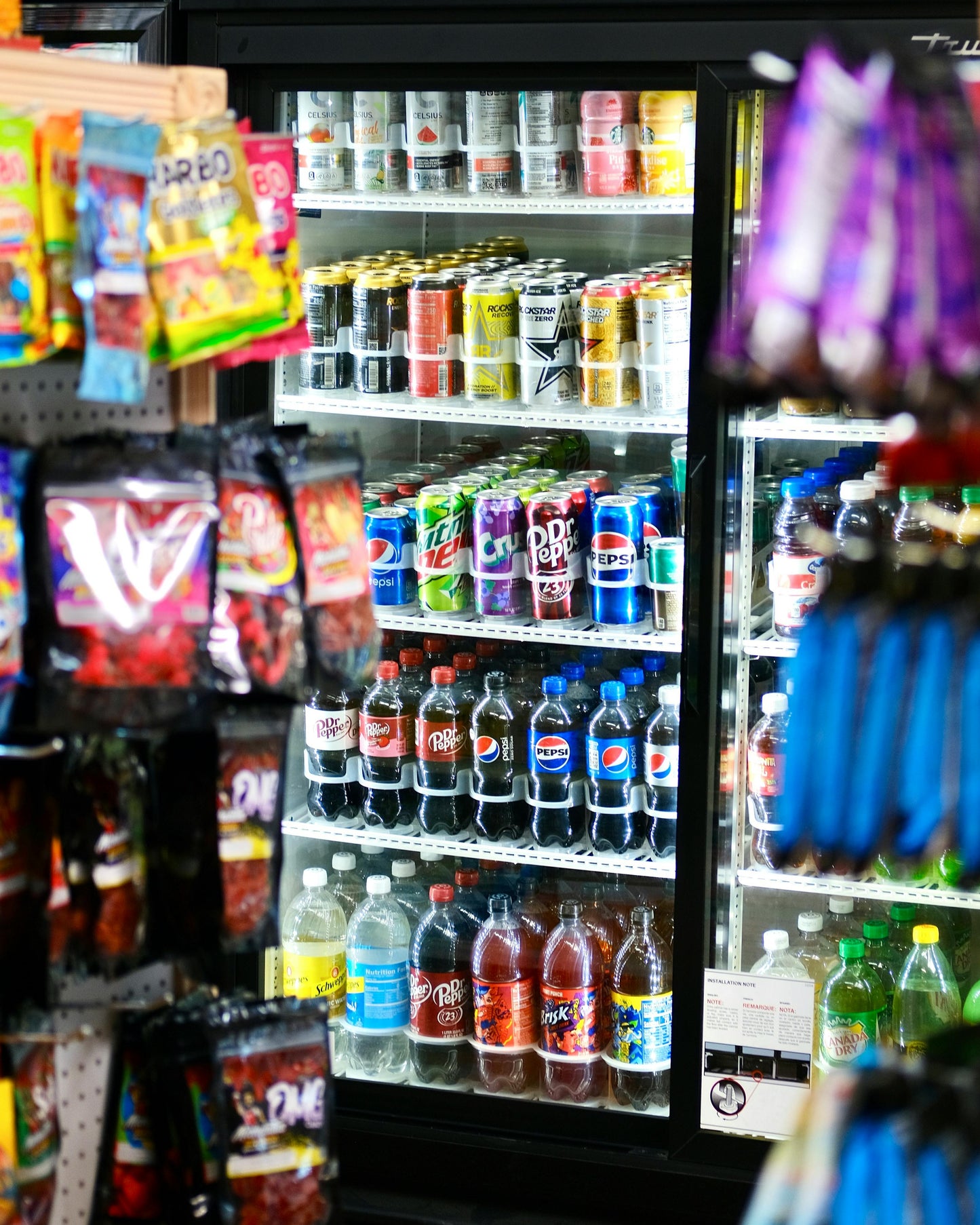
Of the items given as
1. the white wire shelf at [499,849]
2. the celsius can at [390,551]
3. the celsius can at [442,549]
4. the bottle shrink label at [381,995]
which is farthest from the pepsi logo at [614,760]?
the bottle shrink label at [381,995]

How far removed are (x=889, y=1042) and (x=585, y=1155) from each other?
59 cm

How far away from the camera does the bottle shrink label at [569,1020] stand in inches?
116

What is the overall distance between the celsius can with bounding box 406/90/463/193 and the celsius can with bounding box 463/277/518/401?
0.21 metres

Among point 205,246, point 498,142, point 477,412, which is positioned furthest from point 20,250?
point 498,142

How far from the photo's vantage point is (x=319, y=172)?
9.85 feet

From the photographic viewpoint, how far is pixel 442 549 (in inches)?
116

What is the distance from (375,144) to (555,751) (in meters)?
1.21

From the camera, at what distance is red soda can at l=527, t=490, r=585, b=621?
2850 millimetres

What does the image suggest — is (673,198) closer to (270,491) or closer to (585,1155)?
(270,491)

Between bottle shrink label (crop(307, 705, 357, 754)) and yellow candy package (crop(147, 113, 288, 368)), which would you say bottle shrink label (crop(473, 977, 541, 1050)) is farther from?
yellow candy package (crop(147, 113, 288, 368))

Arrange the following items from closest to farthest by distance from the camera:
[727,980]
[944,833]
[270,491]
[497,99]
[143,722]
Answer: [944,833], [143,722], [270,491], [727,980], [497,99]

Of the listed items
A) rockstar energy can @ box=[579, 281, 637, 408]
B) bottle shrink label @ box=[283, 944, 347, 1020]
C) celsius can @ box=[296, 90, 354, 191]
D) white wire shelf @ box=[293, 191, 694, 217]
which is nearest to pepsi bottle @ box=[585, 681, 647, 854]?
rockstar energy can @ box=[579, 281, 637, 408]

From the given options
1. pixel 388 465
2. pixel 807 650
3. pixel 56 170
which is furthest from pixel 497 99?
pixel 807 650

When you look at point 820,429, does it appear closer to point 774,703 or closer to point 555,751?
point 774,703
